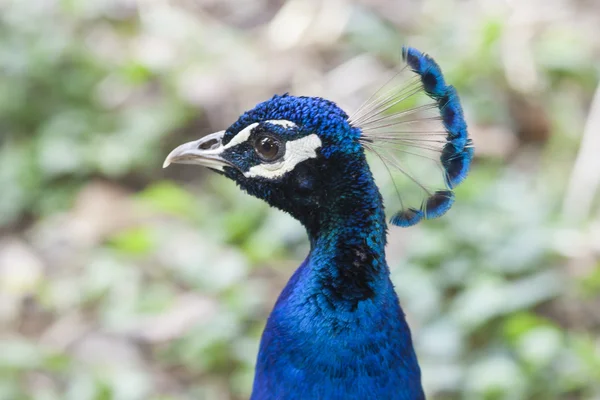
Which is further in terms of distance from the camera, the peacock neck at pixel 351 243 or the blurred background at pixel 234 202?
the blurred background at pixel 234 202

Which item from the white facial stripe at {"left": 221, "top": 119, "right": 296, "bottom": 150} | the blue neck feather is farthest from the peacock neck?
the white facial stripe at {"left": 221, "top": 119, "right": 296, "bottom": 150}

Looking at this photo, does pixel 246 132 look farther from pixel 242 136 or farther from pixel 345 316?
pixel 345 316

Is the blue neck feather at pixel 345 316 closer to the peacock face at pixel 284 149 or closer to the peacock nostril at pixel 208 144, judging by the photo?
the peacock face at pixel 284 149

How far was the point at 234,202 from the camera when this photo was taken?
288cm

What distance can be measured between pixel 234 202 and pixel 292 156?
165 cm

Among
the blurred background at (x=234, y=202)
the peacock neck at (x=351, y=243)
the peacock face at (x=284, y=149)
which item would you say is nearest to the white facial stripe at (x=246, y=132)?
the peacock face at (x=284, y=149)

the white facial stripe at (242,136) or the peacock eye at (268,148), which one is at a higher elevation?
the white facial stripe at (242,136)

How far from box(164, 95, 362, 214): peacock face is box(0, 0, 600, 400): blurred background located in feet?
3.30

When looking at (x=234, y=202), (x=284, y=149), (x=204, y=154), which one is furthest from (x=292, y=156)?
(x=234, y=202)

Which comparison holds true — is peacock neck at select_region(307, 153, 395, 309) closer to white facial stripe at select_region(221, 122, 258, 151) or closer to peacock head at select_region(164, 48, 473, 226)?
peacock head at select_region(164, 48, 473, 226)

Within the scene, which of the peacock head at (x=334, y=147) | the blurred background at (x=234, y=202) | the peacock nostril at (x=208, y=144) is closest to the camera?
the peacock head at (x=334, y=147)

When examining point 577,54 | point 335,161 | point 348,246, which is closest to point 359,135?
point 335,161

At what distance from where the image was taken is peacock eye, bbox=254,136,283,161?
1250mm

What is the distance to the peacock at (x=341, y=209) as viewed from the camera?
123 centimetres
